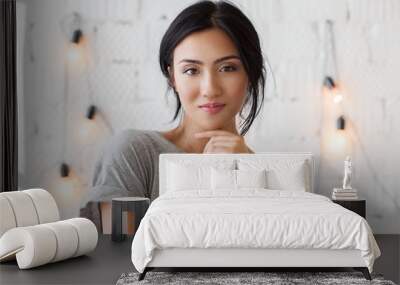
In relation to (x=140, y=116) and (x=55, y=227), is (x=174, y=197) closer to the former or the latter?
(x=55, y=227)

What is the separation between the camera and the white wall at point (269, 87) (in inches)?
261

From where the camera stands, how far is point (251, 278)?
4.58 metres

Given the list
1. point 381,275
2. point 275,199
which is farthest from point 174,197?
point 381,275

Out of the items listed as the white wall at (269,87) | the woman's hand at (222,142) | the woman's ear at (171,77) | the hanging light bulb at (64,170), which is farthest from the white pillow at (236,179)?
the hanging light bulb at (64,170)

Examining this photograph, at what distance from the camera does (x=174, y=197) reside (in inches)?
212

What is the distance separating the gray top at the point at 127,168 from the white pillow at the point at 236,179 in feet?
2.38

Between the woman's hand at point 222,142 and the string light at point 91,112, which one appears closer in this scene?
the woman's hand at point 222,142

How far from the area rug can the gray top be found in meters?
1.82

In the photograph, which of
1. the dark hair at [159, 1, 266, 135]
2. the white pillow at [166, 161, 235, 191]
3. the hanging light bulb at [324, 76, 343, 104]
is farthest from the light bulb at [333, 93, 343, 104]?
the white pillow at [166, 161, 235, 191]

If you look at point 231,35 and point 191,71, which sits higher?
point 231,35

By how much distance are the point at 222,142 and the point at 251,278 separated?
227 centimetres

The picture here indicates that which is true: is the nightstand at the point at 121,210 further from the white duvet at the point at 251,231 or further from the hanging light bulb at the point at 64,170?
the white duvet at the point at 251,231

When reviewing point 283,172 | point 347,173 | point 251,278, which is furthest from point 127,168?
point 251,278

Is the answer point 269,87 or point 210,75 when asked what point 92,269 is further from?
point 269,87
